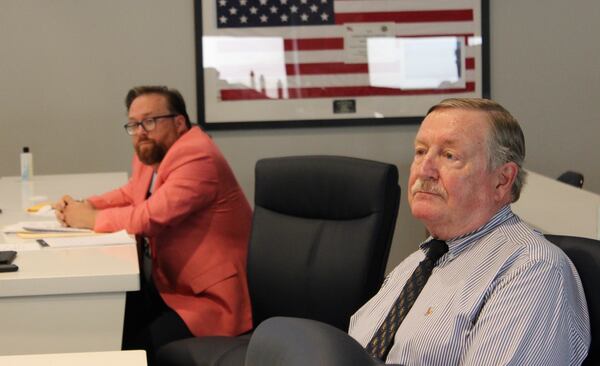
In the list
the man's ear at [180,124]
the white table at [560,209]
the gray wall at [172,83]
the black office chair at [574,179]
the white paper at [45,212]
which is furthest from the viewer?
the gray wall at [172,83]

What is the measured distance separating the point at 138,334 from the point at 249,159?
2.53 m

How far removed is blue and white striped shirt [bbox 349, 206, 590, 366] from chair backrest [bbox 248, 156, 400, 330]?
85cm

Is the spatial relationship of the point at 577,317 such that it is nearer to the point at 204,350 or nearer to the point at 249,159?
the point at 204,350

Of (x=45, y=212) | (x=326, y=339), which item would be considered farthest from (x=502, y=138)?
(x=45, y=212)

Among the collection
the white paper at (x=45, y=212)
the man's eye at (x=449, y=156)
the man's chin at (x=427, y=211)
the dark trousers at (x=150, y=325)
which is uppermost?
the man's eye at (x=449, y=156)

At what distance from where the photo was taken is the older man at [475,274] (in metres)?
1.62

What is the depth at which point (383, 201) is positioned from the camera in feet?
9.20

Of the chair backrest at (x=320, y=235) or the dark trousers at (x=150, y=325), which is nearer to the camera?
the chair backrest at (x=320, y=235)

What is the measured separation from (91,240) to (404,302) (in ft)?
4.84

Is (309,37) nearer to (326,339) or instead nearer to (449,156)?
(449,156)

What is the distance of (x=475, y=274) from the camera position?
5.96 ft

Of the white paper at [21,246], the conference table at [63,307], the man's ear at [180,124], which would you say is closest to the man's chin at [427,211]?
the conference table at [63,307]

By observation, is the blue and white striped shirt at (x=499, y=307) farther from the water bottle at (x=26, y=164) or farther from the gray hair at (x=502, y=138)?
the water bottle at (x=26, y=164)

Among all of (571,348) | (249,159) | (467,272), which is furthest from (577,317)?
(249,159)
